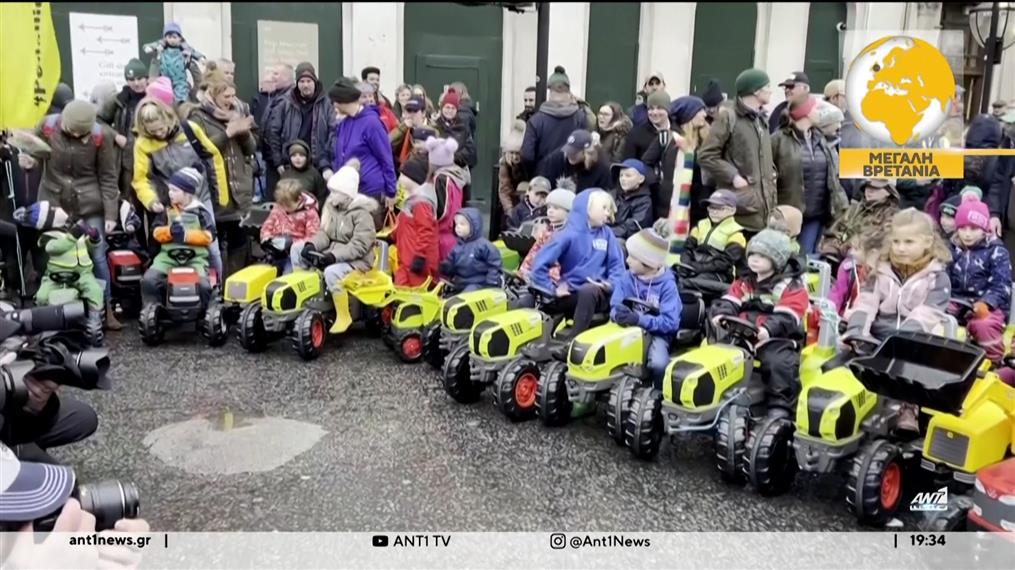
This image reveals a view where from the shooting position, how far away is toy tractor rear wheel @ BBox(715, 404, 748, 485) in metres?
4.30

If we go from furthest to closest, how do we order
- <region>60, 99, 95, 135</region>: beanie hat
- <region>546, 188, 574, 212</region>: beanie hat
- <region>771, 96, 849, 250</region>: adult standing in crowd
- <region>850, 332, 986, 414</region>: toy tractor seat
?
1. <region>771, 96, 849, 250</region>: adult standing in crowd
2. <region>60, 99, 95, 135</region>: beanie hat
3. <region>546, 188, 574, 212</region>: beanie hat
4. <region>850, 332, 986, 414</region>: toy tractor seat

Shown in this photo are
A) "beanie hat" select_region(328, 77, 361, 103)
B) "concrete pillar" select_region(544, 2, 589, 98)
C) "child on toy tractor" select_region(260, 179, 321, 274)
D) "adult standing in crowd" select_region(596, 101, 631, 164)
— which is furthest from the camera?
"concrete pillar" select_region(544, 2, 589, 98)

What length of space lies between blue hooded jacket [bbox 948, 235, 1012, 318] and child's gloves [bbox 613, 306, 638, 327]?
2.28m

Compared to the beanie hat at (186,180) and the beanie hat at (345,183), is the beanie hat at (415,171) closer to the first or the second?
the beanie hat at (345,183)

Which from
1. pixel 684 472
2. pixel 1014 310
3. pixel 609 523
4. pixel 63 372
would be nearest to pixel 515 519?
pixel 609 523

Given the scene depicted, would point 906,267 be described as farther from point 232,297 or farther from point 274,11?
point 274,11

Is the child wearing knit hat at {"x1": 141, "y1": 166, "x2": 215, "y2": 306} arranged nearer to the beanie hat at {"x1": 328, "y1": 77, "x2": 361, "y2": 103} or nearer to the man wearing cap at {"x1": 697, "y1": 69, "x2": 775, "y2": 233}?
the beanie hat at {"x1": 328, "y1": 77, "x2": 361, "y2": 103}

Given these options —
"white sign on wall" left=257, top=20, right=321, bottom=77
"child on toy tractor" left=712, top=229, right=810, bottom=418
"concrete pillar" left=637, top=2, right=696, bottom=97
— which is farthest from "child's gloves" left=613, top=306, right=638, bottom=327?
"concrete pillar" left=637, top=2, right=696, bottom=97

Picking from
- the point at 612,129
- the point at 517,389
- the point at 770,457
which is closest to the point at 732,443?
the point at 770,457

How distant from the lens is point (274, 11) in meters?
11.5

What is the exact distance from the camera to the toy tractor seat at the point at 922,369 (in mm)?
3533

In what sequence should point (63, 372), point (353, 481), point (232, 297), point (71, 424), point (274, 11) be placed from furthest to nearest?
1. point (274, 11)
2. point (232, 297)
3. point (353, 481)
4. point (71, 424)
5. point (63, 372)

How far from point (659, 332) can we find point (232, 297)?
338cm

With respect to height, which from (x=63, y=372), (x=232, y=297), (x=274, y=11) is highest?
(x=274, y=11)
